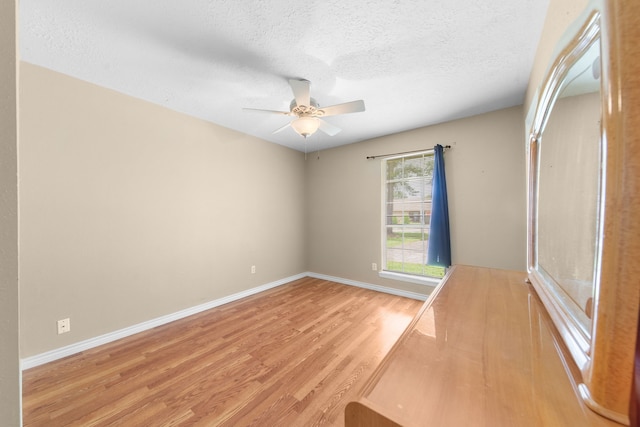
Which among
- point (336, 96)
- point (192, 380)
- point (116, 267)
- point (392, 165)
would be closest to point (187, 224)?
point (116, 267)

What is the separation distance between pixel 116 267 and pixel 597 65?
325 cm

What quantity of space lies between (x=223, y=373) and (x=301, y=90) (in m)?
2.33

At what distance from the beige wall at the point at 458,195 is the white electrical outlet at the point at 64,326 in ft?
10.4

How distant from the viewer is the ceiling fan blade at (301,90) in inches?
69.9

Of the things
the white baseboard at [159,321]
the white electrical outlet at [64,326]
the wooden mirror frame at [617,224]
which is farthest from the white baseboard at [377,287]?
the white electrical outlet at [64,326]

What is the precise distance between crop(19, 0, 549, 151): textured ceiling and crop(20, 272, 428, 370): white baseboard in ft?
6.35

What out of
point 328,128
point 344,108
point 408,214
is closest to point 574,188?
point 344,108

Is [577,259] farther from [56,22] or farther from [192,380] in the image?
[56,22]

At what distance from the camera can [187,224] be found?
2736 millimetres

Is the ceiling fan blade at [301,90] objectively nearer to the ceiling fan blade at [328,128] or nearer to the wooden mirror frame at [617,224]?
the ceiling fan blade at [328,128]

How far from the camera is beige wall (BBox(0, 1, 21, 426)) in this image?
501mm

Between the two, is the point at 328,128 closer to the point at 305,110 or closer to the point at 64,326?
the point at 305,110

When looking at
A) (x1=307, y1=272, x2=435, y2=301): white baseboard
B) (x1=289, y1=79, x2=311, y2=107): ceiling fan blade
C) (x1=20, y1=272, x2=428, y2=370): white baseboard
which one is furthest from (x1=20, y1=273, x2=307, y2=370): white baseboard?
(x1=289, y1=79, x2=311, y2=107): ceiling fan blade

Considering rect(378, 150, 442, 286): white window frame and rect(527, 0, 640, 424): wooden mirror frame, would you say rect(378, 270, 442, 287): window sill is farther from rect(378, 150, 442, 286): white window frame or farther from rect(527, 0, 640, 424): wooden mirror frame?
rect(527, 0, 640, 424): wooden mirror frame
